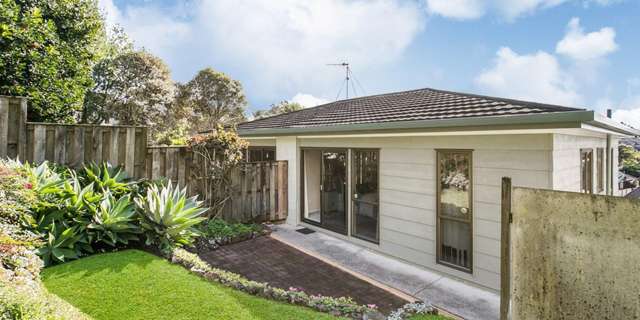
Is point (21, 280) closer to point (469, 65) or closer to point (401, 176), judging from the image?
point (401, 176)

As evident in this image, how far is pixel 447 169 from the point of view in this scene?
5.84m

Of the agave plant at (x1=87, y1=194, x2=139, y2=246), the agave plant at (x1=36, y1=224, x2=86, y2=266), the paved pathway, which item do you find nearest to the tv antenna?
the paved pathway

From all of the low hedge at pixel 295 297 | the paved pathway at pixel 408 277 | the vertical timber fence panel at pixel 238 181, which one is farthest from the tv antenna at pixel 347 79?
the low hedge at pixel 295 297

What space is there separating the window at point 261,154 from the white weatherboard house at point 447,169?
1472 millimetres

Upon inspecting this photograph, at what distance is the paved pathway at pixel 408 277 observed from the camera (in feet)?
15.5

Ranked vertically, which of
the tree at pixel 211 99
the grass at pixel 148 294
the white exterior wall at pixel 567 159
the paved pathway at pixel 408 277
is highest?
the tree at pixel 211 99

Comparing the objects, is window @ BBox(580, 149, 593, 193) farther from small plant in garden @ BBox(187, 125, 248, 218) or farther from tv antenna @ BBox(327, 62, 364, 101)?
tv antenna @ BBox(327, 62, 364, 101)

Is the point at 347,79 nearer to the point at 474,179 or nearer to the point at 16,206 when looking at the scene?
the point at 474,179

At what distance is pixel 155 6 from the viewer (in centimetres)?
1178

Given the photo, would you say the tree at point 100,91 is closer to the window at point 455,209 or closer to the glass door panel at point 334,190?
the glass door panel at point 334,190

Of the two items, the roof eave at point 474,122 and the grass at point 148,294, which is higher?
the roof eave at point 474,122

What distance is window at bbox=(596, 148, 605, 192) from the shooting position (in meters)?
7.85

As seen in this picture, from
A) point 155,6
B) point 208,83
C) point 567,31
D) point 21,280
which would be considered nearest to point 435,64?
point 567,31

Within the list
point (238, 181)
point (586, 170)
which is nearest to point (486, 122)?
point (586, 170)
